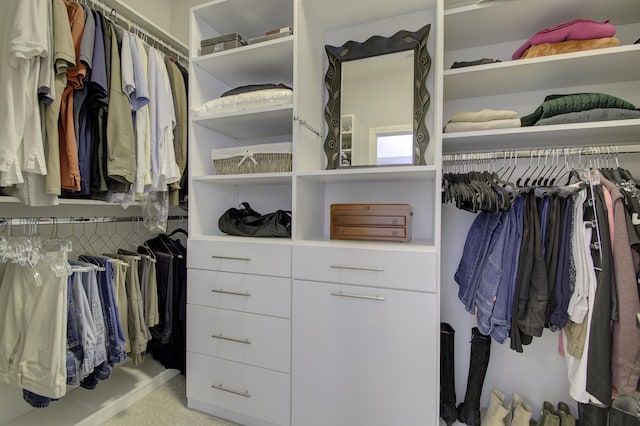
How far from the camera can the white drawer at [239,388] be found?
1413mm

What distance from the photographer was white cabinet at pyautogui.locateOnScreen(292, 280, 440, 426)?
1.20 m

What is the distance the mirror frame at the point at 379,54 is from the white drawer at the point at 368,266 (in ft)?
1.76

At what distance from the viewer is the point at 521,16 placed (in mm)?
1305

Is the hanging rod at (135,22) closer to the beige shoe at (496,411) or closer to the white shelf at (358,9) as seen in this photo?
the white shelf at (358,9)

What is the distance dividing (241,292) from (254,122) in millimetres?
956

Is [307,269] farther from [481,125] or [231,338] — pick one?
[481,125]

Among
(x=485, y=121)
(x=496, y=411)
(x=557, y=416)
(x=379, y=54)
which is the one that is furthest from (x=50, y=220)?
(x=557, y=416)

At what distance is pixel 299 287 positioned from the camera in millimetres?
1388

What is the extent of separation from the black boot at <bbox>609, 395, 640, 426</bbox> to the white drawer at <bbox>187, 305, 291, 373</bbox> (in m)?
1.37

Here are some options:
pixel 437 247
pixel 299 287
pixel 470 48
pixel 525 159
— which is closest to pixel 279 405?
pixel 299 287

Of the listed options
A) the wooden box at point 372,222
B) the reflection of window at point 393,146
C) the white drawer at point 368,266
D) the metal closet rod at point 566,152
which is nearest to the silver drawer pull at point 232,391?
the white drawer at point 368,266

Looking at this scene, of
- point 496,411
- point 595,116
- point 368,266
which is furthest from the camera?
point 496,411

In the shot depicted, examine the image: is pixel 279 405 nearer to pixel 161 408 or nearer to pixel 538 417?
pixel 161 408

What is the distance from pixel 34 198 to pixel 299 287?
1135mm
